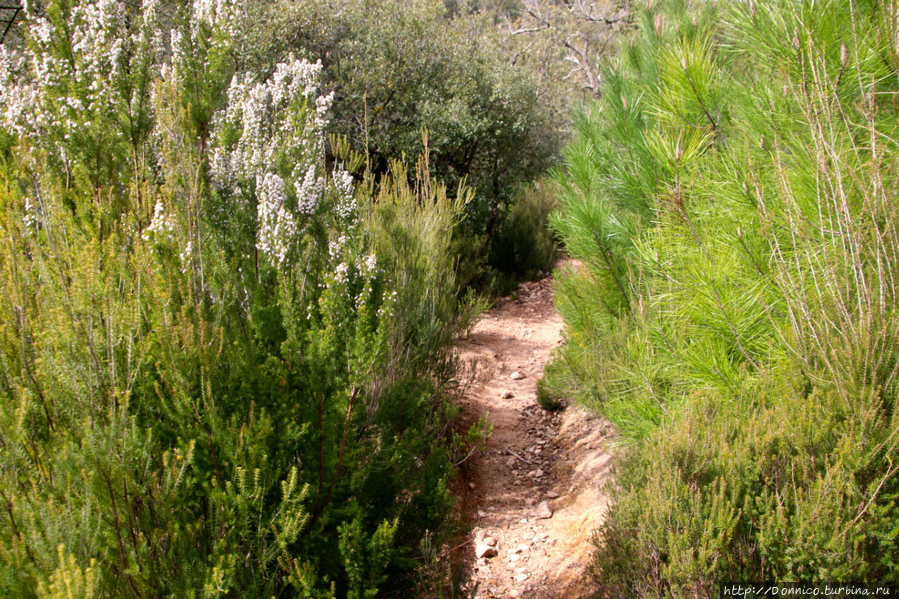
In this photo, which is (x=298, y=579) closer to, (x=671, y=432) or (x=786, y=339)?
(x=671, y=432)

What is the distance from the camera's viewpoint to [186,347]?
1486mm

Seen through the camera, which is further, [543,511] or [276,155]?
[543,511]

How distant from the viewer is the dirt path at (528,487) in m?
2.73

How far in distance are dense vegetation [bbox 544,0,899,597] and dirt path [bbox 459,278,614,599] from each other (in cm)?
44

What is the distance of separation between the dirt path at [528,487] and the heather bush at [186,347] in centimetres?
71

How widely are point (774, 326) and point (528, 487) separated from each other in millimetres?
2114

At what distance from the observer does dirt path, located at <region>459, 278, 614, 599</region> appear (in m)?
2.73

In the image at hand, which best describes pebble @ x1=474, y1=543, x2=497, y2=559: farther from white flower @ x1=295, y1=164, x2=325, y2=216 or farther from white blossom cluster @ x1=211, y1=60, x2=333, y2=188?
white blossom cluster @ x1=211, y1=60, x2=333, y2=188

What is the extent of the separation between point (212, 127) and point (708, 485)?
273 centimetres

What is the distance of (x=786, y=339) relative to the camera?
2014 millimetres

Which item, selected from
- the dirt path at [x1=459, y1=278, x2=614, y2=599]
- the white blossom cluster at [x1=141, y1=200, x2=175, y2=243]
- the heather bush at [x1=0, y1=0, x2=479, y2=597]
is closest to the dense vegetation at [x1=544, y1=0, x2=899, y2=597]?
the dirt path at [x1=459, y1=278, x2=614, y2=599]

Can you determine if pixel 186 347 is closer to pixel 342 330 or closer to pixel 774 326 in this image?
pixel 342 330

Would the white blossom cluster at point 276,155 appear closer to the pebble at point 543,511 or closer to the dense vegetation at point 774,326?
the dense vegetation at point 774,326

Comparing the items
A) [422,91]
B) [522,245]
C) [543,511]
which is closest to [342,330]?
[543,511]
